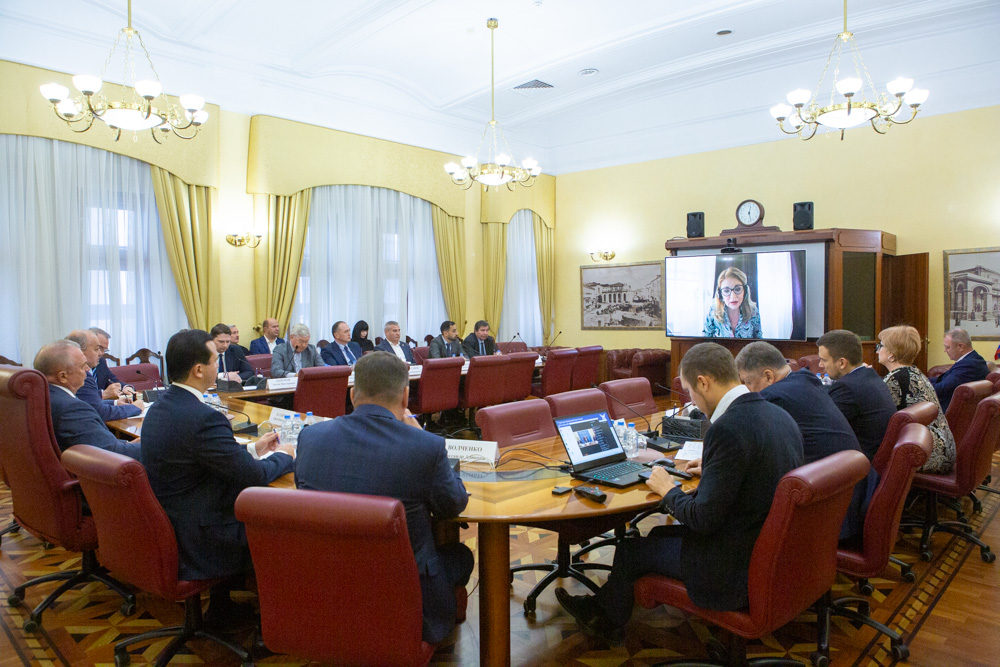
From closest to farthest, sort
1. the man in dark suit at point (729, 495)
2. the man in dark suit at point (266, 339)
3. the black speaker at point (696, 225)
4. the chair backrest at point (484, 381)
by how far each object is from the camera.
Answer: the man in dark suit at point (729, 495)
the chair backrest at point (484, 381)
the man in dark suit at point (266, 339)
the black speaker at point (696, 225)

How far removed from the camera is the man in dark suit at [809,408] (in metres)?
2.71

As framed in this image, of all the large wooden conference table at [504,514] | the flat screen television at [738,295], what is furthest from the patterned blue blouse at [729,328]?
the large wooden conference table at [504,514]

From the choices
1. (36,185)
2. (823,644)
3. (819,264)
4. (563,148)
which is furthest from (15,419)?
(563,148)

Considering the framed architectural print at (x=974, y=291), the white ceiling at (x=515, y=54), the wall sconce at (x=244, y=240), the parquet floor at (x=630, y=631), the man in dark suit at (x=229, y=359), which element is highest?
the white ceiling at (x=515, y=54)

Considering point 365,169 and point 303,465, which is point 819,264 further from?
point 303,465

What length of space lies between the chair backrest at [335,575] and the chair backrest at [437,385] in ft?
14.0

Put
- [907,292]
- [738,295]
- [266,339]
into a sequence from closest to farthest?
[266,339]
[907,292]
[738,295]

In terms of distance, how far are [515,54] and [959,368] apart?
6260mm

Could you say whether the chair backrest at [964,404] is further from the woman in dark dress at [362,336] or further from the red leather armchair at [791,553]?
the woman in dark dress at [362,336]

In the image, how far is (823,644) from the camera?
8.68 feet

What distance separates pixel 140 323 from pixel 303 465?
6279mm

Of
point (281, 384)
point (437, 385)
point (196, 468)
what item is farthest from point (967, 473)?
point (281, 384)

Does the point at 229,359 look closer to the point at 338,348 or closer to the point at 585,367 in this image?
the point at 338,348

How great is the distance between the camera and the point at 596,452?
2797 mm
